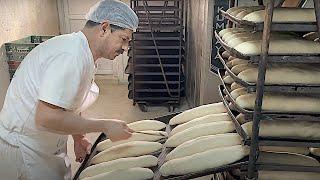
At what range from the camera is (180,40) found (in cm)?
399

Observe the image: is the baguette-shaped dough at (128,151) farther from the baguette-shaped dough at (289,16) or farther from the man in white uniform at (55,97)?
the baguette-shaped dough at (289,16)

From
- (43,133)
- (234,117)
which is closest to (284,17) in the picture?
(234,117)

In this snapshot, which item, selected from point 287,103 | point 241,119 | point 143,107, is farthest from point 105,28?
point 143,107

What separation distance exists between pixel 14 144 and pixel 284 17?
4.12 ft

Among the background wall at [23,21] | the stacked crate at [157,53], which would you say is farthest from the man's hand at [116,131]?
the stacked crate at [157,53]

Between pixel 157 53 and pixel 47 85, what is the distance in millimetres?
2891

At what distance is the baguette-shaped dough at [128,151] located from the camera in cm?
142

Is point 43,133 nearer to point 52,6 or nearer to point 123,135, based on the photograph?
point 123,135

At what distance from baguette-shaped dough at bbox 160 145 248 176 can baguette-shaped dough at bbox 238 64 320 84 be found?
27 centimetres

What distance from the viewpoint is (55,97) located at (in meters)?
1.18

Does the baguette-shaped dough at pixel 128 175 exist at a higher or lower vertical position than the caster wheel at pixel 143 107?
higher

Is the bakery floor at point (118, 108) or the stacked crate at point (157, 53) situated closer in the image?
the stacked crate at point (157, 53)

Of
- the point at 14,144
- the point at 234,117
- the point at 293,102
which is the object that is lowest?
the point at 14,144

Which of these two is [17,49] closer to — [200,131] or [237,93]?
[200,131]
